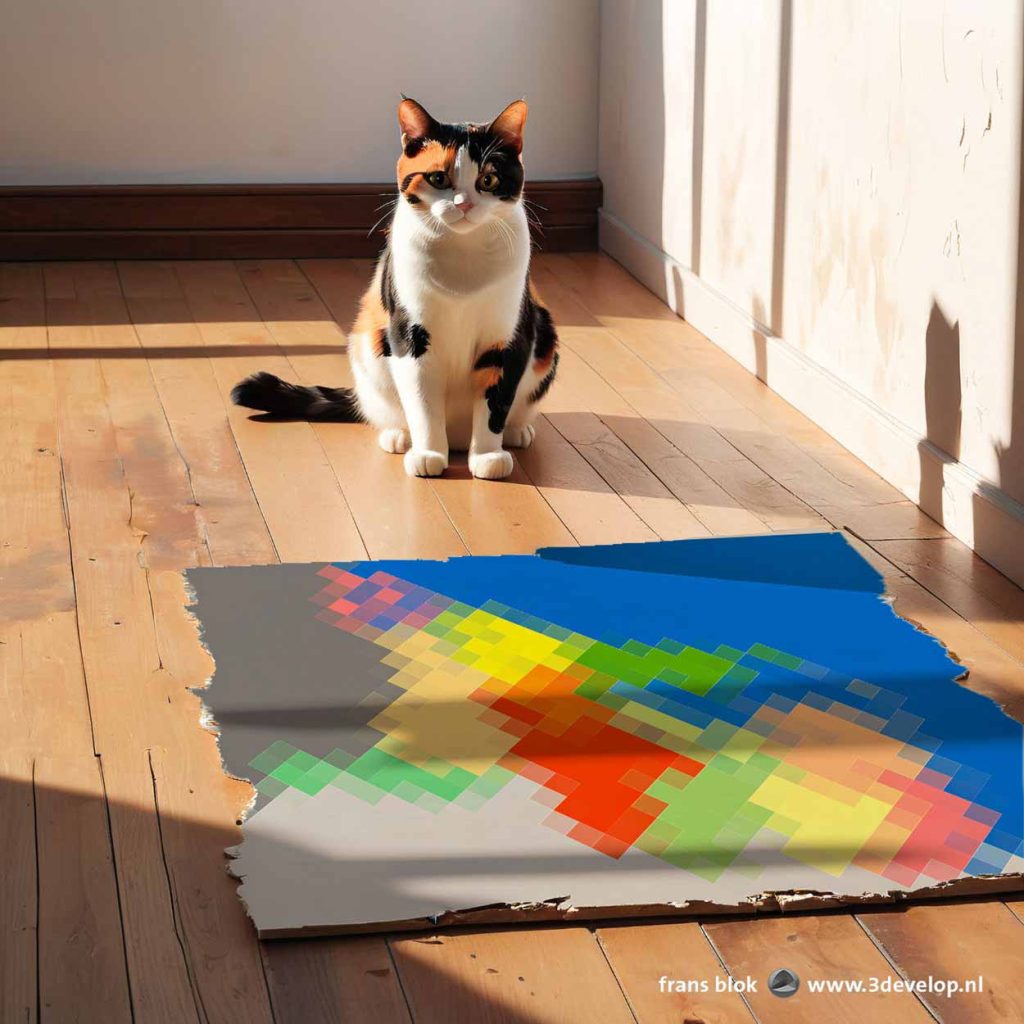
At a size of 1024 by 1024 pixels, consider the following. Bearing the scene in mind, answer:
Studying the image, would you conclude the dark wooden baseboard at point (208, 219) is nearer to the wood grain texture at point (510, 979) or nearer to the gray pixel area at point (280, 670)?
the gray pixel area at point (280, 670)

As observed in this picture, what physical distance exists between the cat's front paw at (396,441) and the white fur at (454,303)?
34 mm

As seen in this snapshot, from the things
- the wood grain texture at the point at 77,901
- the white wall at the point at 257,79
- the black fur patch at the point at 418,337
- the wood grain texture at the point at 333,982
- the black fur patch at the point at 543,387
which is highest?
the white wall at the point at 257,79

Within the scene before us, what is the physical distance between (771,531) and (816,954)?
1.07 m

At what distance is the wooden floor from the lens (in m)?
1.28

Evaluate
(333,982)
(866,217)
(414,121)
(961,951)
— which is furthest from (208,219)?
(961,951)

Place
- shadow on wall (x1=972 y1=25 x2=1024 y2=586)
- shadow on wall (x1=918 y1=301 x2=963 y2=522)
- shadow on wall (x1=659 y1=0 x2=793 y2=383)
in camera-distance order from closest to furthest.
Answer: shadow on wall (x1=972 y1=25 x2=1024 y2=586)
shadow on wall (x1=918 y1=301 x2=963 y2=522)
shadow on wall (x1=659 y1=0 x2=793 y2=383)

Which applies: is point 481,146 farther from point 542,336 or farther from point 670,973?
point 670,973

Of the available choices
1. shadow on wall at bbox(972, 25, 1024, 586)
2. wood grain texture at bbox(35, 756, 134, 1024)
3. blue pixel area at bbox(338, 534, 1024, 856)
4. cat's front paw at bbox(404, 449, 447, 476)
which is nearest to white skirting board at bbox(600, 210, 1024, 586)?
shadow on wall at bbox(972, 25, 1024, 586)

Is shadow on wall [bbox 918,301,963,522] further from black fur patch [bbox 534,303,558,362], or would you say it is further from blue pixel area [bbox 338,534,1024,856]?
black fur patch [bbox 534,303,558,362]

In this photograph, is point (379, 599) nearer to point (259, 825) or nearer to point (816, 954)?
point (259, 825)

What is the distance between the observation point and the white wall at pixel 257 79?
13.3ft

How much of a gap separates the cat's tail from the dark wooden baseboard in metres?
1.36

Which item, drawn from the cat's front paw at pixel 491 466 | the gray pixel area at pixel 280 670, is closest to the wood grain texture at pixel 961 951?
the gray pixel area at pixel 280 670

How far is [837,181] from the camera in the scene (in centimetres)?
275
